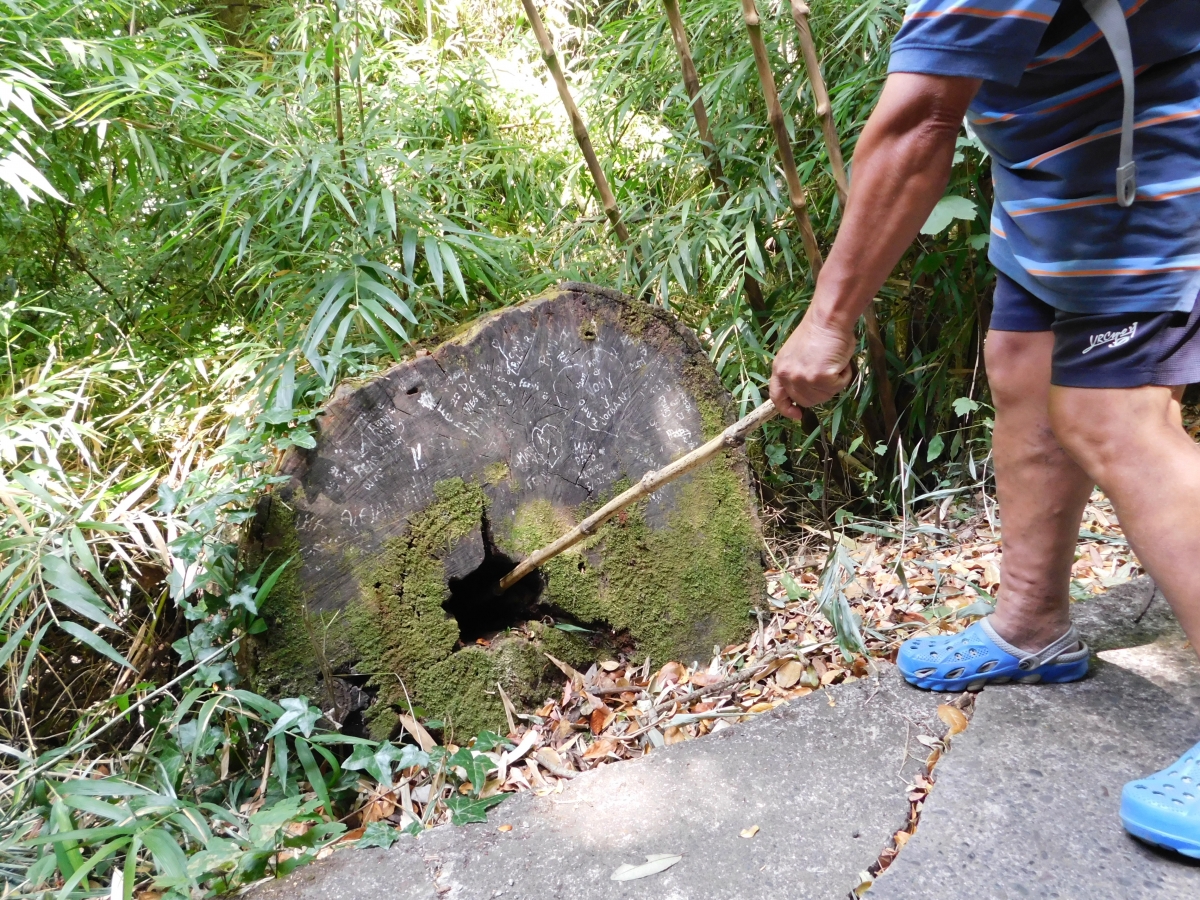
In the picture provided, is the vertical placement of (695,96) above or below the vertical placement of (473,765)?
above

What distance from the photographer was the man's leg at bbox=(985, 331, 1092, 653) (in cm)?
150

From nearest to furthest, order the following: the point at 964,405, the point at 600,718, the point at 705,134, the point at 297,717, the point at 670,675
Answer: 1. the point at 297,717
2. the point at 600,718
3. the point at 670,675
4. the point at 964,405
5. the point at 705,134

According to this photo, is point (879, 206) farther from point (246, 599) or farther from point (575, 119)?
point (246, 599)

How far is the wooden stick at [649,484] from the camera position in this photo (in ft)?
5.20

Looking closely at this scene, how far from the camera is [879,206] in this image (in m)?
1.21

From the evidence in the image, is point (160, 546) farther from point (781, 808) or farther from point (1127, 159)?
point (1127, 159)

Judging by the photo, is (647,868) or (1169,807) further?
(647,868)

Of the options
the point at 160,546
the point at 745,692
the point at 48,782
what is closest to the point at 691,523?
the point at 745,692

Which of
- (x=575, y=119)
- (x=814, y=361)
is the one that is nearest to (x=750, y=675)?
(x=814, y=361)

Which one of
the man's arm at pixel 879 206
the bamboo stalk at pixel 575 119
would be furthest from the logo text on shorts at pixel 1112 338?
the bamboo stalk at pixel 575 119

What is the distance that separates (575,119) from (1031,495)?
1440 millimetres

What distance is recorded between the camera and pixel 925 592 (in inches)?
86.1

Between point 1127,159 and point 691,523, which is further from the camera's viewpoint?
point 691,523

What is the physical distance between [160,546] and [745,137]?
197 centimetres
